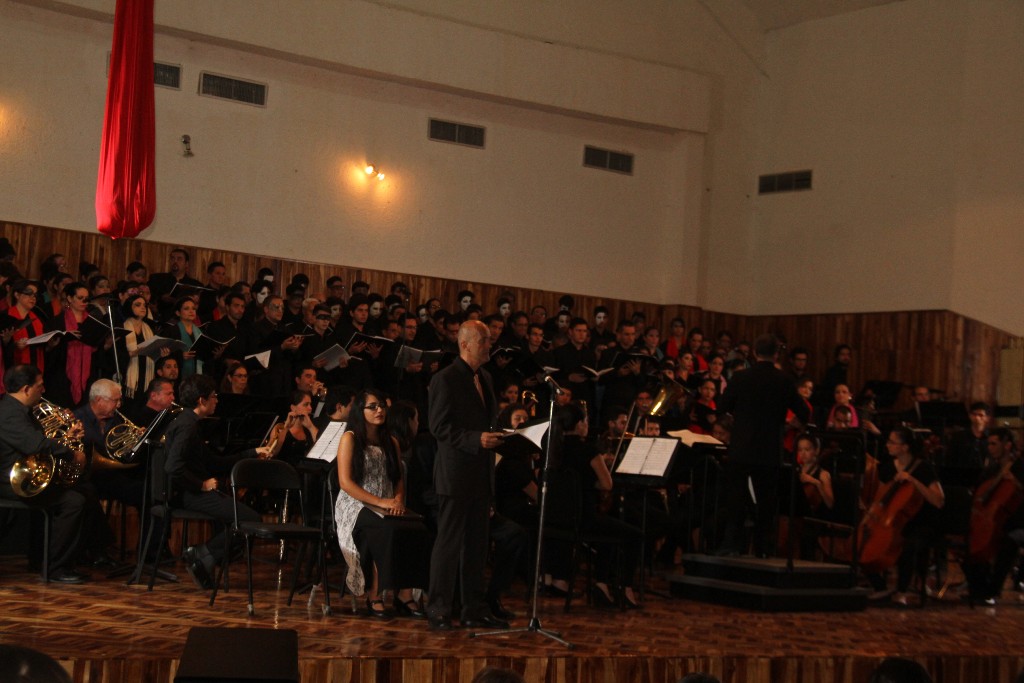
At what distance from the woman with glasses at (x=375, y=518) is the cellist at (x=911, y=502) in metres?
3.42

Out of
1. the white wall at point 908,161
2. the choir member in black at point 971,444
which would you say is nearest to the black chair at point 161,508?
the choir member in black at point 971,444

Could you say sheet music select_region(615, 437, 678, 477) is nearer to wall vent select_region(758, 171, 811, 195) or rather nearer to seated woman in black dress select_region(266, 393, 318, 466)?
seated woman in black dress select_region(266, 393, 318, 466)

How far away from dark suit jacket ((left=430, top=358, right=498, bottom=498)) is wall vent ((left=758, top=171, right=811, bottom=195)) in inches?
397

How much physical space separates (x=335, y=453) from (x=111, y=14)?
6.46 metres

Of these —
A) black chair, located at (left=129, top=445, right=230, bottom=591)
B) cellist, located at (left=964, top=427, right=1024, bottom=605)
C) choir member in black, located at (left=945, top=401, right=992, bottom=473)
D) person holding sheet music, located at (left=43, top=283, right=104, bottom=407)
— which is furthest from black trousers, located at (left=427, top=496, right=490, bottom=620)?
choir member in black, located at (left=945, top=401, right=992, bottom=473)

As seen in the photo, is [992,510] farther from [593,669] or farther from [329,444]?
[329,444]

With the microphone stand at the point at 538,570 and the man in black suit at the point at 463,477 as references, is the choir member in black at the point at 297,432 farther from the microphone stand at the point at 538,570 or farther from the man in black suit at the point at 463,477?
the microphone stand at the point at 538,570

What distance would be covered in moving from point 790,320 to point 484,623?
995 centimetres

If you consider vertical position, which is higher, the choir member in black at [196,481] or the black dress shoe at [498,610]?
the choir member in black at [196,481]

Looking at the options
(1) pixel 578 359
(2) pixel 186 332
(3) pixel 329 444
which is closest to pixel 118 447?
(3) pixel 329 444

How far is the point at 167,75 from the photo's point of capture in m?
11.8

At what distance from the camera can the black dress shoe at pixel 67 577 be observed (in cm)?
641

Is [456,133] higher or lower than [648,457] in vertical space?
higher

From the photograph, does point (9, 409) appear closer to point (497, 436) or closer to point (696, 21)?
point (497, 436)
